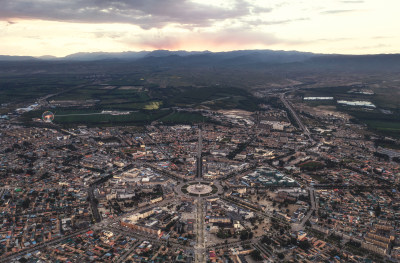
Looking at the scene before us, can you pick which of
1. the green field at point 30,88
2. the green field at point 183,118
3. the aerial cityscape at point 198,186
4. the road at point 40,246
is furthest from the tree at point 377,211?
the green field at point 30,88

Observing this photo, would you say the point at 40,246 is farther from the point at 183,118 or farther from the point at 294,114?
the point at 294,114

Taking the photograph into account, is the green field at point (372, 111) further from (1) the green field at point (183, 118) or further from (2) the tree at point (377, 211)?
(1) the green field at point (183, 118)

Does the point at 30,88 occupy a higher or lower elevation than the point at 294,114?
higher

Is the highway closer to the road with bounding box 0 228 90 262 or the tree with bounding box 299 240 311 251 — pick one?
the tree with bounding box 299 240 311 251

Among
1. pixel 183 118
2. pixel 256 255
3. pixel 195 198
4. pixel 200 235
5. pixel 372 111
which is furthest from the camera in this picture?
pixel 372 111

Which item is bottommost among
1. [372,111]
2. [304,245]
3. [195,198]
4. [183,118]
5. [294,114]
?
[304,245]

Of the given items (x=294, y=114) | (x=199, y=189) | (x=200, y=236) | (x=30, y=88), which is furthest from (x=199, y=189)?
(x=30, y=88)

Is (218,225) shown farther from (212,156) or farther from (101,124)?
(101,124)

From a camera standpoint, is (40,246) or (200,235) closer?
(40,246)

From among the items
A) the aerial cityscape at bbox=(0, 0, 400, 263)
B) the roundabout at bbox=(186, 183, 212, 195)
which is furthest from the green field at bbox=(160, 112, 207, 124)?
the roundabout at bbox=(186, 183, 212, 195)

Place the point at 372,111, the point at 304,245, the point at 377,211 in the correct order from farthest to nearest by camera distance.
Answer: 1. the point at 372,111
2. the point at 377,211
3. the point at 304,245

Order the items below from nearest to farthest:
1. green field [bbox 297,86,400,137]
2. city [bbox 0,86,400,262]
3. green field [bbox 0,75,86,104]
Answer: city [bbox 0,86,400,262]
green field [bbox 297,86,400,137]
green field [bbox 0,75,86,104]

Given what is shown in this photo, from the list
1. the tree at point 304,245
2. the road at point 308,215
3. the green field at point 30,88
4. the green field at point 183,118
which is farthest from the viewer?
the green field at point 30,88
